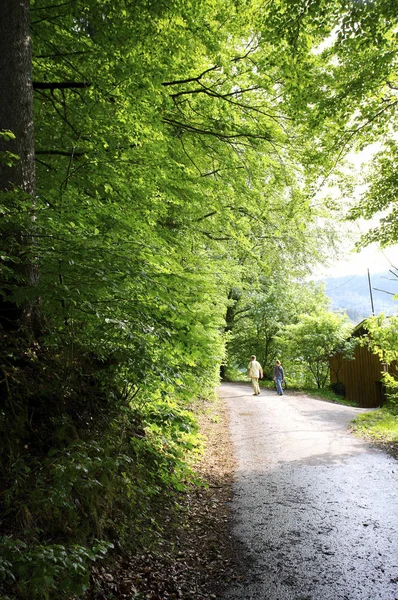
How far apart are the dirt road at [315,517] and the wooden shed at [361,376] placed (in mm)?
11765

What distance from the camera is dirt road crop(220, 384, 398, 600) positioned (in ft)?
13.4

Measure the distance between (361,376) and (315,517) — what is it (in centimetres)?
1802

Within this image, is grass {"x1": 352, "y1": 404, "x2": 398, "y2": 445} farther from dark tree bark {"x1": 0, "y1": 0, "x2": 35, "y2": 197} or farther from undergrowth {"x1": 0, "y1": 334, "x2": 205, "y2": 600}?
dark tree bark {"x1": 0, "y1": 0, "x2": 35, "y2": 197}

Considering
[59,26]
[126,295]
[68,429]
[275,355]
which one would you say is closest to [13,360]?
[68,429]

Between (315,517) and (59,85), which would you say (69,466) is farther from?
(59,85)

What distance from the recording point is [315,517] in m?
5.62

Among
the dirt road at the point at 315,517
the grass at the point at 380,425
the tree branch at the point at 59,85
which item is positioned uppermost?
the tree branch at the point at 59,85

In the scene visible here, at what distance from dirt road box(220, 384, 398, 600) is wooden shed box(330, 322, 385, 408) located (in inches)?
463

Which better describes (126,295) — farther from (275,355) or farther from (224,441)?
(275,355)

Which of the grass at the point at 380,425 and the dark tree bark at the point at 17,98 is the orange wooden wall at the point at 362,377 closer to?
the grass at the point at 380,425

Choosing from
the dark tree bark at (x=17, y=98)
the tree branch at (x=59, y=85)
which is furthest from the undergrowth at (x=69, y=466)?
the tree branch at (x=59, y=85)

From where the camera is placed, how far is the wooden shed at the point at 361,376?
21312 millimetres

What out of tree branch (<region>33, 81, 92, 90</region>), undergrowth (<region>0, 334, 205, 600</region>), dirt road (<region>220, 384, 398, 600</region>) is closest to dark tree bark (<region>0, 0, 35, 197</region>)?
tree branch (<region>33, 81, 92, 90</region>)

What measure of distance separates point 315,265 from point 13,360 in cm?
1653
